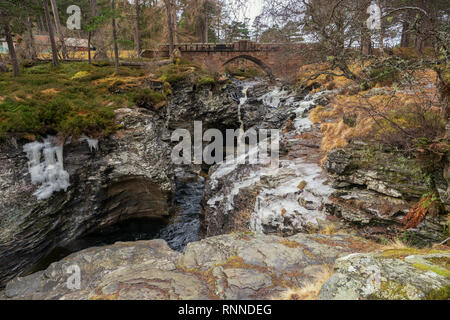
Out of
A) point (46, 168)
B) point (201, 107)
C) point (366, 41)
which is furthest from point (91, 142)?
point (366, 41)

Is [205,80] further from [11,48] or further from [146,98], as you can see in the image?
[11,48]

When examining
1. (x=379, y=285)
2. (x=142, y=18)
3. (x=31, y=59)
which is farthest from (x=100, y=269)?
(x=142, y=18)

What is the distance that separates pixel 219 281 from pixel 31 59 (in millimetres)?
21016

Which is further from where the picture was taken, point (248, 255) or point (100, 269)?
point (100, 269)

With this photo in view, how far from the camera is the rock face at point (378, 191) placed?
5859mm

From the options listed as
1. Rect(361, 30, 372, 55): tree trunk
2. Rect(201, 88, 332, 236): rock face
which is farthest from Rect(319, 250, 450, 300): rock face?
Rect(361, 30, 372, 55): tree trunk

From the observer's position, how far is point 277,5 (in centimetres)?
1238

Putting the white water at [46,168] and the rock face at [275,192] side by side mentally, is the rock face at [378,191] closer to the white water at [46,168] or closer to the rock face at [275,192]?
the rock face at [275,192]

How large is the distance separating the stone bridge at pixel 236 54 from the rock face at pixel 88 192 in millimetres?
13687

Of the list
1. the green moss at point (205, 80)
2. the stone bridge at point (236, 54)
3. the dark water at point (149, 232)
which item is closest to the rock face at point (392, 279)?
the dark water at point (149, 232)

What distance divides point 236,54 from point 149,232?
20.4 meters

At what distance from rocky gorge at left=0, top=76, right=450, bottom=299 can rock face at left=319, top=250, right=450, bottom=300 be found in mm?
13

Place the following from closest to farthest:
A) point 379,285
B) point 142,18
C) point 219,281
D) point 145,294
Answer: point 379,285 < point 145,294 < point 219,281 < point 142,18
